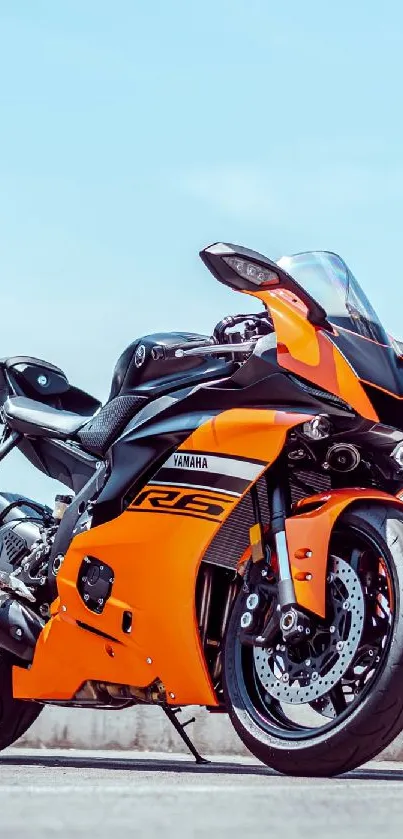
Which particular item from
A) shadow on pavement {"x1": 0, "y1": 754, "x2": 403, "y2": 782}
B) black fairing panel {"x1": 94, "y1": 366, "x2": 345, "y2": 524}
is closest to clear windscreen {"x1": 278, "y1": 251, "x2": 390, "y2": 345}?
black fairing panel {"x1": 94, "y1": 366, "x2": 345, "y2": 524}

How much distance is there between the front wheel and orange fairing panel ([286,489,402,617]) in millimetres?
52

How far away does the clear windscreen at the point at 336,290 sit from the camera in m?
4.93

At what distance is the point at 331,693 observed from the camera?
14.9ft

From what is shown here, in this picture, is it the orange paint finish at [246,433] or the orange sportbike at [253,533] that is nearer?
the orange sportbike at [253,533]

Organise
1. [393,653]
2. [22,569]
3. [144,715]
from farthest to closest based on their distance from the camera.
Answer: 1. [144,715]
2. [22,569]
3. [393,653]

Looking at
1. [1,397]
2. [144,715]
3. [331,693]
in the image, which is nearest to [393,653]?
[331,693]

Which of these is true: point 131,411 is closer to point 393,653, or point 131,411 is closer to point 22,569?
point 22,569

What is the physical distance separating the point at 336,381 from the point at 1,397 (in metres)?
2.77

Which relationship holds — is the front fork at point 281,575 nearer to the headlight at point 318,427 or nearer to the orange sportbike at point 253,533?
the orange sportbike at point 253,533

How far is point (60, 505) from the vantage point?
20.4ft

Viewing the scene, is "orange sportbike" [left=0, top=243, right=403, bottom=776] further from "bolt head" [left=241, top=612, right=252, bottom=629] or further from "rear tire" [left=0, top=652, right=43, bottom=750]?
"rear tire" [left=0, top=652, right=43, bottom=750]

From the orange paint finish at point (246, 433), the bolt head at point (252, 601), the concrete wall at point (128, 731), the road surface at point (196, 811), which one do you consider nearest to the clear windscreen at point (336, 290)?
the orange paint finish at point (246, 433)

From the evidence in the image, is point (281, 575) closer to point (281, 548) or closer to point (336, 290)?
point (281, 548)

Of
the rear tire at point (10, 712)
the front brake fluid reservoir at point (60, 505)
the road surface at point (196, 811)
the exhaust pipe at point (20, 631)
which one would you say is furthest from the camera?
the rear tire at point (10, 712)
